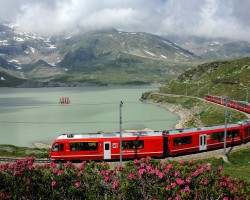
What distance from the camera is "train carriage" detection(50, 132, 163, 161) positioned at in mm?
35344

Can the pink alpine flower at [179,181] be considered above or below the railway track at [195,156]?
above

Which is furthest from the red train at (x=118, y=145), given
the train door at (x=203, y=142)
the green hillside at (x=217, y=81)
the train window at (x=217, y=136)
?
the green hillside at (x=217, y=81)

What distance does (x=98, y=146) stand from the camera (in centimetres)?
3572

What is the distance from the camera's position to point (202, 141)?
132ft

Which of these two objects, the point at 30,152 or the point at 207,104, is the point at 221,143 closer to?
the point at 30,152

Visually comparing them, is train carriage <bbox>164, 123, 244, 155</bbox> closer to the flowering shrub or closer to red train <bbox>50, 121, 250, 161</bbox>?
red train <bbox>50, 121, 250, 161</bbox>

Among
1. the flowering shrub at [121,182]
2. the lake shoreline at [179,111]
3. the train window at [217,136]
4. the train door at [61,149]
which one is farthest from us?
the lake shoreline at [179,111]

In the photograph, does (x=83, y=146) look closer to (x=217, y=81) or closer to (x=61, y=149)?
(x=61, y=149)

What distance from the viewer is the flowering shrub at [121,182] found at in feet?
40.4

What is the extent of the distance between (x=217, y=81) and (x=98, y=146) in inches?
3945

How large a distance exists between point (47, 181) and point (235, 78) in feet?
386

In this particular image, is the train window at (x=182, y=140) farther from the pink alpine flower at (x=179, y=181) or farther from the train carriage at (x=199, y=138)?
the pink alpine flower at (x=179, y=181)

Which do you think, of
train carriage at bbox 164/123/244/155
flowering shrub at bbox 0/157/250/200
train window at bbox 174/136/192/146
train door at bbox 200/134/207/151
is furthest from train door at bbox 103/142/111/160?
flowering shrub at bbox 0/157/250/200

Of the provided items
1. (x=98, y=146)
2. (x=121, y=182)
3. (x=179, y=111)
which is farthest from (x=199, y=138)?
(x=179, y=111)
